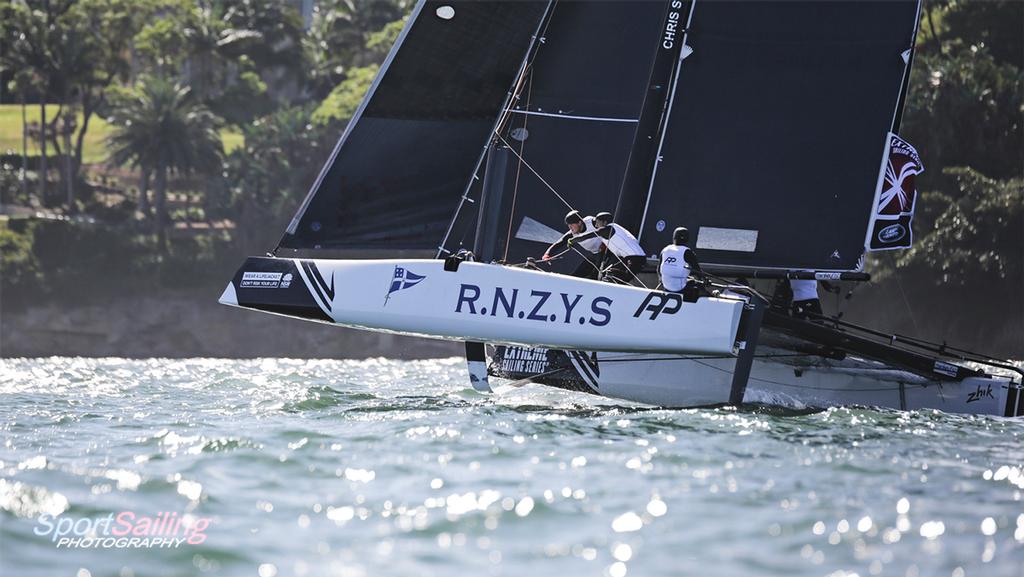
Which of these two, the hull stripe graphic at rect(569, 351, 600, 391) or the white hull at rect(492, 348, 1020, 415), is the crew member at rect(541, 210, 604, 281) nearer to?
the hull stripe graphic at rect(569, 351, 600, 391)

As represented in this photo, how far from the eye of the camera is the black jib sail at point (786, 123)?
14.0 meters

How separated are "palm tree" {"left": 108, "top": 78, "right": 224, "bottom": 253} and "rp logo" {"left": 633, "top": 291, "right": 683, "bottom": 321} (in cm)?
3620

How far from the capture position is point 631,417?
11.5 metres

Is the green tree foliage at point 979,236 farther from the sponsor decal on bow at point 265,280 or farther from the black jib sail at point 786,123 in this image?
the sponsor decal on bow at point 265,280

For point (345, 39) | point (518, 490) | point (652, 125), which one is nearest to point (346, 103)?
point (345, 39)

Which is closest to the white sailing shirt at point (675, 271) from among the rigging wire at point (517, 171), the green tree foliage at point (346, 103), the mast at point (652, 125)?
Answer: the mast at point (652, 125)

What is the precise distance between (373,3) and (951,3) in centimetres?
2668

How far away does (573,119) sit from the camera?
594 inches

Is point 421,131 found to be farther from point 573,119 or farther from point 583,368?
point 583,368

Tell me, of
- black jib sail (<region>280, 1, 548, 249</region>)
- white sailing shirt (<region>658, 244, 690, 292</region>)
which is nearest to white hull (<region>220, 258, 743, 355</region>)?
white sailing shirt (<region>658, 244, 690, 292</region>)

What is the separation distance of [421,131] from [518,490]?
24.4 feet

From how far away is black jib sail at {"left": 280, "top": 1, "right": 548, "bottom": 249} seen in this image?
14.3 metres

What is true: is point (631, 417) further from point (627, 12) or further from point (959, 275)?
point (959, 275)

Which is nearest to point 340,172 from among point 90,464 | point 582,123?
point 582,123
